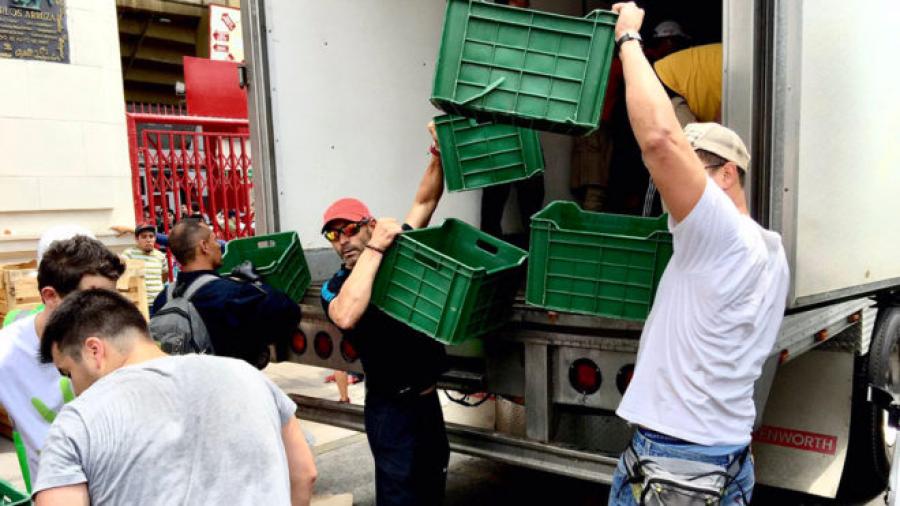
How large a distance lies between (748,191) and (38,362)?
2288 mm

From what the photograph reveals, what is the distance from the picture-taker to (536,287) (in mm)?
2521

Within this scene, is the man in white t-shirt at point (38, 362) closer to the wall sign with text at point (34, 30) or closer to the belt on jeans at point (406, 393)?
the belt on jeans at point (406, 393)

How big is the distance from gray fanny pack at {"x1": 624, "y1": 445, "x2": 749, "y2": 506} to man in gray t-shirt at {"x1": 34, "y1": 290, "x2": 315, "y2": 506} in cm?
91

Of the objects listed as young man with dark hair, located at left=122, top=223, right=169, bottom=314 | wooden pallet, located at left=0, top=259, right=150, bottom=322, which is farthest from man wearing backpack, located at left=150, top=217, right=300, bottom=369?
young man with dark hair, located at left=122, top=223, right=169, bottom=314

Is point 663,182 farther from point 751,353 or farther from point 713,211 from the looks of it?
point 751,353

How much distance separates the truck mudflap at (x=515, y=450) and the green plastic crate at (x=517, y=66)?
112 cm

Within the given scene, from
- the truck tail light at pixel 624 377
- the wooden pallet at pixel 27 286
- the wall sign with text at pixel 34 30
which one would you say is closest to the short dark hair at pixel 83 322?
the truck tail light at pixel 624 377

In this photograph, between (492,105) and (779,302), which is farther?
(492,105)

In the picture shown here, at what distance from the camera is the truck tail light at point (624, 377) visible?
2498 mm

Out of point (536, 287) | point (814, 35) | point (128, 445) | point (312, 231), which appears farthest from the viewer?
point (312, 231)

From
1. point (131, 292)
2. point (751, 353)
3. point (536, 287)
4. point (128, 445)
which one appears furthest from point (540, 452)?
point (131, 292)

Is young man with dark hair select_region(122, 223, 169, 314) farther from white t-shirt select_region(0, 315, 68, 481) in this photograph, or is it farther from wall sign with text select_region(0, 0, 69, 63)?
white t-shirt select_region(0, 315, 68, 481)

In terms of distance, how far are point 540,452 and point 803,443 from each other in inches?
54.8

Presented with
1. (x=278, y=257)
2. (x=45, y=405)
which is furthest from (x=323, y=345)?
(x=45, y=405)
